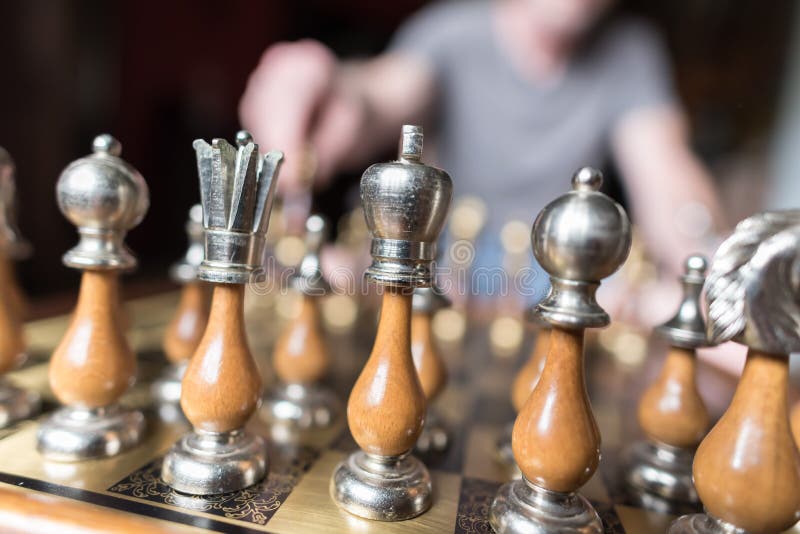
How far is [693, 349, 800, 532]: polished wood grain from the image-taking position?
43 cm

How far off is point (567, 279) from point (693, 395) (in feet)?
1.04

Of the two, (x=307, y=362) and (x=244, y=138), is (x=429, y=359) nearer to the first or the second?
(x=307, y=362)

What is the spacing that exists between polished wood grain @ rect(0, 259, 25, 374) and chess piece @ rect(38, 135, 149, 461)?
0.12 metres

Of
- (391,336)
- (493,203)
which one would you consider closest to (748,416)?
(391,336)

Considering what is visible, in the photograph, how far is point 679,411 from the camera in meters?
0.63

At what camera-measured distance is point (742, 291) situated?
44 centimetres

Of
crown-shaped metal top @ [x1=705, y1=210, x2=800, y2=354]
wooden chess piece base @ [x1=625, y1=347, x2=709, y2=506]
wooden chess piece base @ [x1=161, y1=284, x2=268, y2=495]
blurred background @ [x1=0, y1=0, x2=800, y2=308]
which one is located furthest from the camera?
blurred background @ [x1=0, y1=0, x2=800, y2=308]

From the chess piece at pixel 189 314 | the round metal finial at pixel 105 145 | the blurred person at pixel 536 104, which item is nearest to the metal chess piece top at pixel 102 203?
the round metal finial at pixel 105 145

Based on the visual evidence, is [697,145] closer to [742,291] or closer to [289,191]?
[289,191]

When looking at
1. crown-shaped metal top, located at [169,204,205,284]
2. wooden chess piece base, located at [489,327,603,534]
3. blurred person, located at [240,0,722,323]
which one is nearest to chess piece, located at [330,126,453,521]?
wooden chess piece base, located at [489,327,603,534]

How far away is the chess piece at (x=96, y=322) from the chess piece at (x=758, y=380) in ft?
2.00

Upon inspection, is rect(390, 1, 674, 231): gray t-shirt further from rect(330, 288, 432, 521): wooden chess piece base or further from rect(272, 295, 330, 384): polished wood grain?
rect(330, 288, 432, 521): wooden chess piece base

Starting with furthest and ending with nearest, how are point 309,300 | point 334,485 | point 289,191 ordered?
point 289,191 < point 309,300 < point 334,485

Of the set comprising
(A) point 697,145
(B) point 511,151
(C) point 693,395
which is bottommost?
(C) point 693,395
